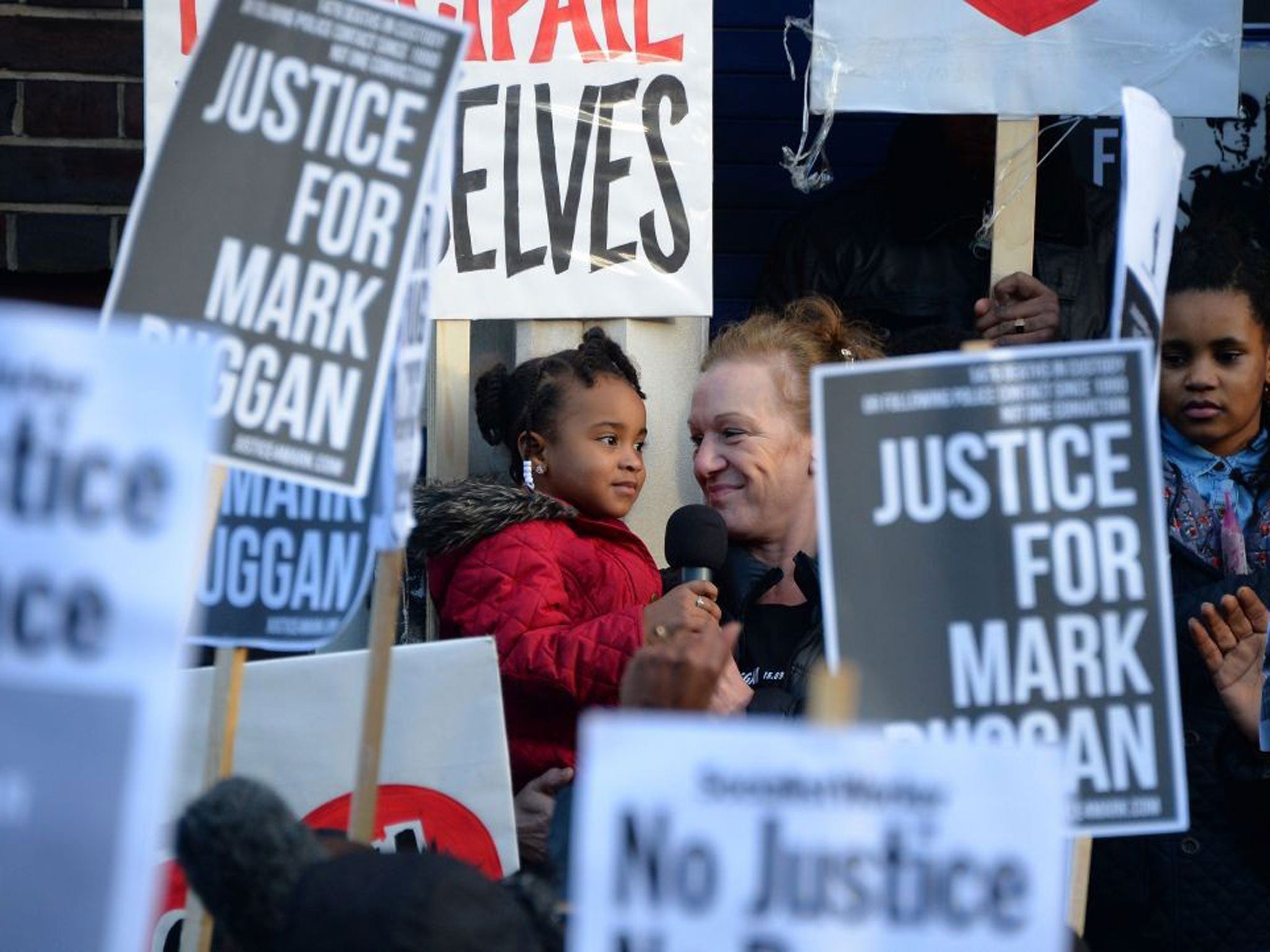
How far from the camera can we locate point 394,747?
353 cm

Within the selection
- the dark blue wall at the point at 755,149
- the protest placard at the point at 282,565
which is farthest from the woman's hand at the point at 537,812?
the dark blue wall at the point at 755,149

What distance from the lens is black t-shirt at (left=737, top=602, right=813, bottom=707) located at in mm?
3729

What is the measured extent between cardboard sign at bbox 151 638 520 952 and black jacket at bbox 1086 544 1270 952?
3.62 feet

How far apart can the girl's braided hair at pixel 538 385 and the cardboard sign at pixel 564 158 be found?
0.35 feet

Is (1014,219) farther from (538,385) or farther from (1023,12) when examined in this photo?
(538,385)

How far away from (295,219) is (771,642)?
4.60 feet

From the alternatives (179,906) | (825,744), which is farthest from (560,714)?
(825,744)

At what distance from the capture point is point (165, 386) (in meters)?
2.10

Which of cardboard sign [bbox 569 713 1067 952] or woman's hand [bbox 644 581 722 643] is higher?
woman's hand [bbox 644 581 722 643]

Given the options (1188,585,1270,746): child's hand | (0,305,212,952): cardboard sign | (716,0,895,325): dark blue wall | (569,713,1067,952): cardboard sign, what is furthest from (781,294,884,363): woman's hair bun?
(0,305,212,952): cardboard sign

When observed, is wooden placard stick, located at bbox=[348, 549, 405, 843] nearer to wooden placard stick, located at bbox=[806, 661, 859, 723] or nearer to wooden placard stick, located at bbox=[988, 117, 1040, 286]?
wooden placard stick, located at bbox=[806, 661, 859, 723]

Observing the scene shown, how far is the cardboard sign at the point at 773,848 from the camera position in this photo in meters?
2.10

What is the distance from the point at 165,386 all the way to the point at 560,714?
1.93 metres

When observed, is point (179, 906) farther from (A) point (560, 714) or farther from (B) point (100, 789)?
(B) point (100, 789)
